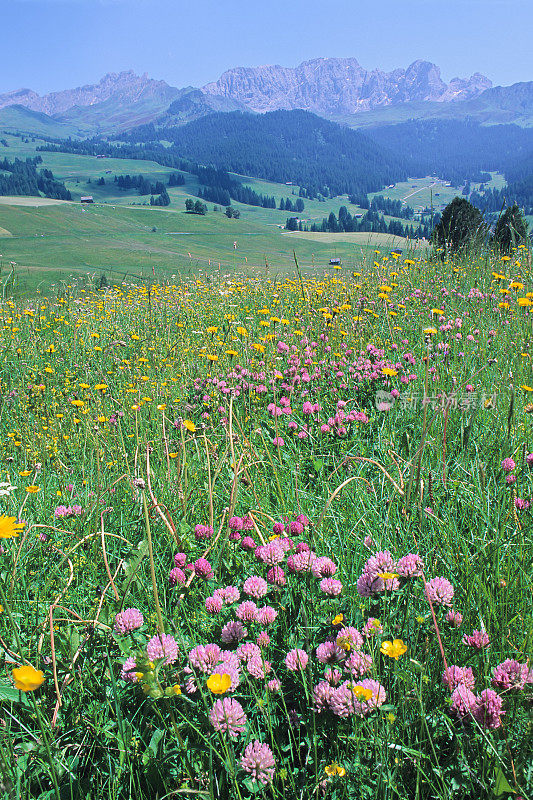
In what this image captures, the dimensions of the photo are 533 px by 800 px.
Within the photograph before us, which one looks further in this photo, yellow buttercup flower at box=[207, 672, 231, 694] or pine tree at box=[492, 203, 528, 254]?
pine tree at box=[492, 203, 528, 254]

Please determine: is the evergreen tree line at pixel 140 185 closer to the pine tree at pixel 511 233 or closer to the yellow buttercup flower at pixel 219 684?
the pine tree at pixel 511 233

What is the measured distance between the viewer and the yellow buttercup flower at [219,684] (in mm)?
1112

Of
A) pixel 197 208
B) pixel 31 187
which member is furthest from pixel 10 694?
pixel 31 187

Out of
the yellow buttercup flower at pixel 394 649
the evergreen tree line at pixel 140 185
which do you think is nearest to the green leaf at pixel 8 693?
the yellow buttercup flower at pixel 394 649

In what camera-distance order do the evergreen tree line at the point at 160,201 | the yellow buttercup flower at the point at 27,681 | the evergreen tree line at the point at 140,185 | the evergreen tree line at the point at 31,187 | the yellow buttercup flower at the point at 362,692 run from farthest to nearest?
the evergreen tree line at the point at 140,185 → the evergreen tree line at the point at 160,201 → the evergreen tree line at the point at 31,187 → the yellow buttercup flower at the point at 362,692 → the yellow buttercup flower at the point at 27,681

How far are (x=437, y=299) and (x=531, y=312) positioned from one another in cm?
141

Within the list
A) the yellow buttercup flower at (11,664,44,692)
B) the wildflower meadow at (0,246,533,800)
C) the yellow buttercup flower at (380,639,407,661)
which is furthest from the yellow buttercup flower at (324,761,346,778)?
the yellow buttercup flower at (11,664,44,692)

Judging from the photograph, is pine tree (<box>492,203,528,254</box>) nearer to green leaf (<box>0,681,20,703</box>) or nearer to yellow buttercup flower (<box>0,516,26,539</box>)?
yellow buttercup flower (<box>0,516,26,539</box>)

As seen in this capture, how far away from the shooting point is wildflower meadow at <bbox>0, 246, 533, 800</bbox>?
4.14 feet

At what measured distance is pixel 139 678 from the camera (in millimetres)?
1217

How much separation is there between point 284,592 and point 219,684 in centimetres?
65

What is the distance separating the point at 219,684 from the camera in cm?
114

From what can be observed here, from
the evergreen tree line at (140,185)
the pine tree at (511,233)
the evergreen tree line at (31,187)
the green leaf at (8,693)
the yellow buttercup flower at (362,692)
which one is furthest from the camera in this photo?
the evergreen tree line at (140,185)

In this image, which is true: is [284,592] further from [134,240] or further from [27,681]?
[134,240]
